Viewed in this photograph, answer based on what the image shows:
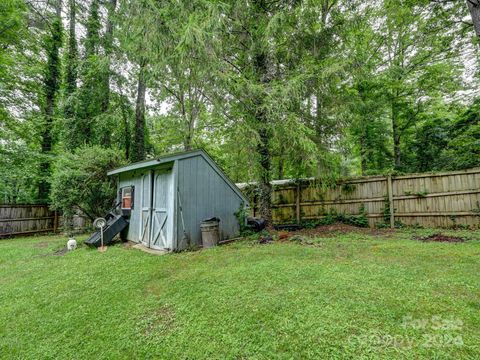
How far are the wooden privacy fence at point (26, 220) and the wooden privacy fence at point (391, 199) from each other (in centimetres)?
1009

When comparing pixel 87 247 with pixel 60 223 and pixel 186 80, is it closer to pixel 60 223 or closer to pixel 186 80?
pixel 186 80

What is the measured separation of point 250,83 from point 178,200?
377 centimetres

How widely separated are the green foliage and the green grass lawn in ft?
13.6

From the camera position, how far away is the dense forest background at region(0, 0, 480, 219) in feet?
21.5

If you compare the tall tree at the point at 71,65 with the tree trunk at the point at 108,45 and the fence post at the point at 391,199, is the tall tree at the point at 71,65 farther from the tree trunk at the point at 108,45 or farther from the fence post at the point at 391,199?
the fence post at the point at 391,199

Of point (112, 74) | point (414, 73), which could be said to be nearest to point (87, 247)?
point (112, 74)

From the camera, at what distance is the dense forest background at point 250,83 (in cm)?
657

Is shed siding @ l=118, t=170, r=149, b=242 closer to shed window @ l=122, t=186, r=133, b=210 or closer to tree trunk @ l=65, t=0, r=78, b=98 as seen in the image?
shed window @ l=122, t=186, r=133, b=210

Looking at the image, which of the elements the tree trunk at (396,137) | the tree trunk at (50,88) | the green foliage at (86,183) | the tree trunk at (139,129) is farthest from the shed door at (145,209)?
Answer: the tree trunk at (396,137)

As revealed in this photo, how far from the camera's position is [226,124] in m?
7.42

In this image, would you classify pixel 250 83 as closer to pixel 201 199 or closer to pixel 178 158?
pixel 178 158

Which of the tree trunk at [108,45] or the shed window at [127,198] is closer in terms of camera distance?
the shed window at [127,198]

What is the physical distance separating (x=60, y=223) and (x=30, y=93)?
7.02 meters

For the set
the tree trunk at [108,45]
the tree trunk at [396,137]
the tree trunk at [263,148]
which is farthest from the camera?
the tree trunk at [108,45]
